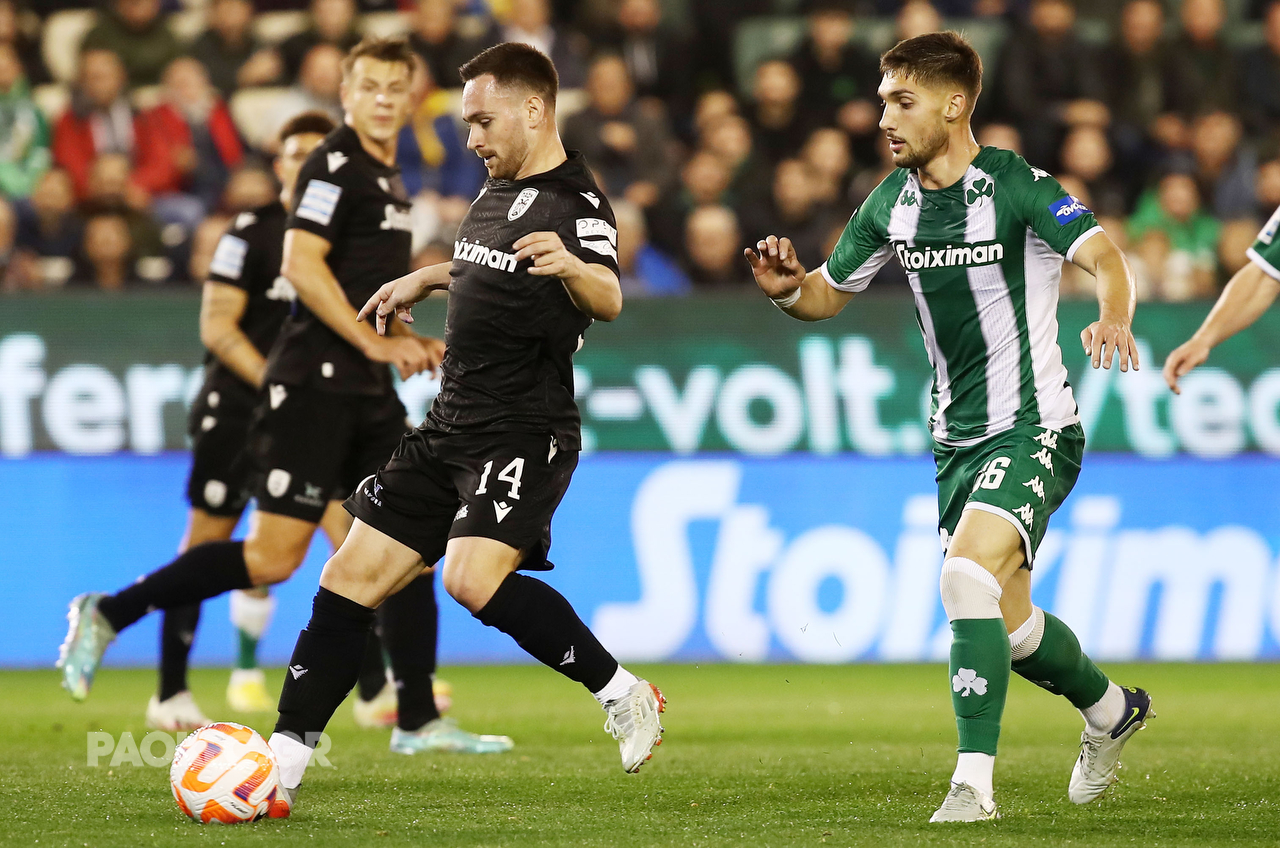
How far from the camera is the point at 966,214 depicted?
4.95 metres

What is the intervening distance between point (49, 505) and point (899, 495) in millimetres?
4701

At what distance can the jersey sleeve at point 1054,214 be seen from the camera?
4.74 meters

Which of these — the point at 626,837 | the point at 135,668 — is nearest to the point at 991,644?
the point at 626,837

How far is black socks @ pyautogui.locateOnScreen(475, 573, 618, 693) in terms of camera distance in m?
4.69

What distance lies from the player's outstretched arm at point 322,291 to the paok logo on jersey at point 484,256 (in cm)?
117

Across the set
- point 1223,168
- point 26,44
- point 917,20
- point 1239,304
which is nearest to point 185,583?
point 1239,304

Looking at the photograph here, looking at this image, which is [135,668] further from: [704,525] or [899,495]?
[899,495]

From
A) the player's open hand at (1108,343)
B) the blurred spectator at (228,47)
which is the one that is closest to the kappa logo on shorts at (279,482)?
the player's open hand at (1108,343)

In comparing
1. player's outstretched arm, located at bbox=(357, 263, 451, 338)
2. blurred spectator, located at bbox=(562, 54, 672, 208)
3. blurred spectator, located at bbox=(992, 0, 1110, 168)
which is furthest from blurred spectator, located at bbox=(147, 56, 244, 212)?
player's outstretched arm, located at bbox=(357, 263, 451, 338)

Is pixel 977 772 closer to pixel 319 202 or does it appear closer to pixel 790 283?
pixel 790 283

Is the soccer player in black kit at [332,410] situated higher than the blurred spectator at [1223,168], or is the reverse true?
the blurred spectator at [1223,168]

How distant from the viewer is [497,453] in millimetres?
4793

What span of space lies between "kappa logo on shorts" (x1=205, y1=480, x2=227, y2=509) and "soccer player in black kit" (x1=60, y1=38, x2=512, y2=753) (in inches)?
39.5

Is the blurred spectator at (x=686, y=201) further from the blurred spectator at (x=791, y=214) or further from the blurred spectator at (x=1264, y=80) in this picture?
the blurred spectator at (x=1264, y=80)
